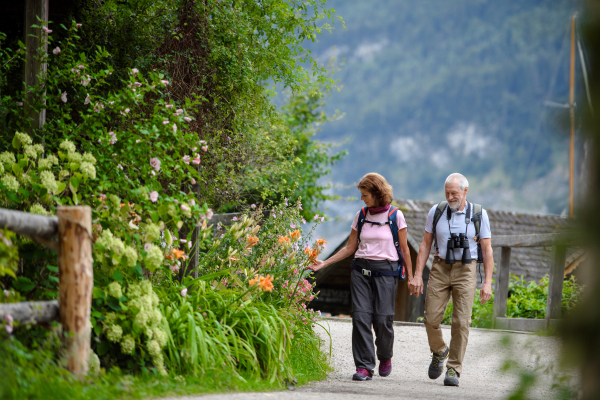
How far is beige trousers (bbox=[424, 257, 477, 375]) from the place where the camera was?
493 centimetres

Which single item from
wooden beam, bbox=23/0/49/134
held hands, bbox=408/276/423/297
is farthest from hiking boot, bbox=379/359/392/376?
wooden beam, bbox=23/0/49/134

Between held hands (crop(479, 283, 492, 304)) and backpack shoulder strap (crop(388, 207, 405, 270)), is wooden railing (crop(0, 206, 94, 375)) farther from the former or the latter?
held hands (crop(479, 283, 492, 304))

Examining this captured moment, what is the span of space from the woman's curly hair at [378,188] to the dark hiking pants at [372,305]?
54 centimetres

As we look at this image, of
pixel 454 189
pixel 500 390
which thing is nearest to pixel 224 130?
pixel 454 189

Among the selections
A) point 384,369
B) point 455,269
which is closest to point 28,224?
point 384,369

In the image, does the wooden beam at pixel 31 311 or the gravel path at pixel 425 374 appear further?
the wooden beam at pixel 31 311

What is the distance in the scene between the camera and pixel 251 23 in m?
6.44

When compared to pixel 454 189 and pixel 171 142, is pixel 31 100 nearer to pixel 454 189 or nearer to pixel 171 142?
pixel 171 142

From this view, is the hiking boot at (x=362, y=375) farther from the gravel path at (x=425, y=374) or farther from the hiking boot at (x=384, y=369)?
the hiking boot at (x=384, y=369)

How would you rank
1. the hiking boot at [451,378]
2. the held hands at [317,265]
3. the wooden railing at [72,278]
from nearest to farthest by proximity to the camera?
the wooden railing at [72,278] < the hiking boot at [451,378] < the held hands at [317,265]

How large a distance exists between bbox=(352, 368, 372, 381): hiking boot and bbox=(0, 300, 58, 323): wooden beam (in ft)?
8.74

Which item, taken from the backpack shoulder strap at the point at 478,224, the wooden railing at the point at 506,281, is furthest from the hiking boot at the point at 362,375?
the wooden railing at the point at 506,281

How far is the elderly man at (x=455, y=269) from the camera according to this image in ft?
16.3

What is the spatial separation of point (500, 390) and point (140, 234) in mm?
3107
